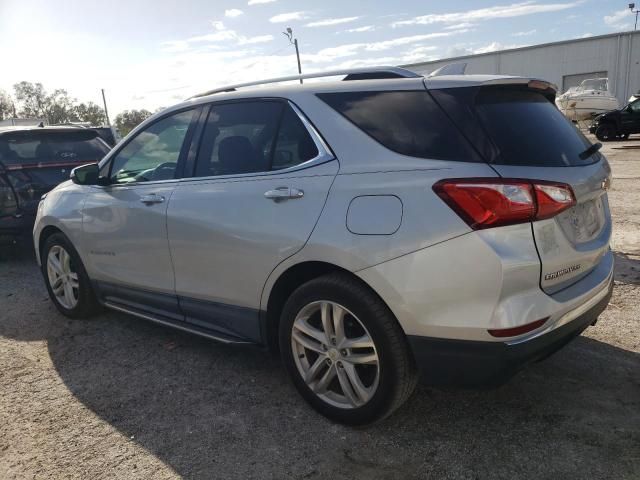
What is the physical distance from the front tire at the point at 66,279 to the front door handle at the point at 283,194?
91.6 inches

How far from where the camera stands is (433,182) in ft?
7.88

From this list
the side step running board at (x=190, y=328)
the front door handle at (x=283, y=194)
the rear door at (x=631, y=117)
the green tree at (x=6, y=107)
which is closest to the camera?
the front door handle at (x=283, y=194)

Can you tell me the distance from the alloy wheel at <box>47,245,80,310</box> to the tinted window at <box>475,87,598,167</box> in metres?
3.63

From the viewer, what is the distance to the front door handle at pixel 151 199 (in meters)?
3.63

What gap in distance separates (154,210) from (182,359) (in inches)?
41.9

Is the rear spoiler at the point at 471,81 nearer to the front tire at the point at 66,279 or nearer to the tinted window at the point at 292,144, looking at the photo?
the tinted window at the point at 292,144

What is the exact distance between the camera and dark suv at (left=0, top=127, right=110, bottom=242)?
21.2 feet

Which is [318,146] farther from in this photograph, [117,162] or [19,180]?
[19,180]

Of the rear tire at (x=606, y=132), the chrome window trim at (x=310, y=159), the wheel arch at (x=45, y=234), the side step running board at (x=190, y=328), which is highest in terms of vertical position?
the chrome window trim at (x=310, y=159)

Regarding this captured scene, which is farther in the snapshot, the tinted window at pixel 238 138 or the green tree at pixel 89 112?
the green tree at pixel 89 112

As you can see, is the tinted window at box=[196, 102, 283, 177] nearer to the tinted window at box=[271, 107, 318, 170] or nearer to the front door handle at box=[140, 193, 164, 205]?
the tinted window at box=[271, 107, 318, 170]

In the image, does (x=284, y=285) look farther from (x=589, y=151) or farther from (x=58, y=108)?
(x=58, y=108)

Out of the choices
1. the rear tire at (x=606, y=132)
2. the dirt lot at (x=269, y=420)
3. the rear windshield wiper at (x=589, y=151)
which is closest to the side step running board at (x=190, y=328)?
the dirt lot at (x=269, y=420)

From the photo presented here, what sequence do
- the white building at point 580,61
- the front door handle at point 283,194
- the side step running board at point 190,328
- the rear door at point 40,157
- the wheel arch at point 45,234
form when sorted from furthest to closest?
the white building at point 580,61 < the rear door at point 40,157 < the wheel arch at point 45,234 < the side step running board at point 190,328 < the front door handle at point 283,194
